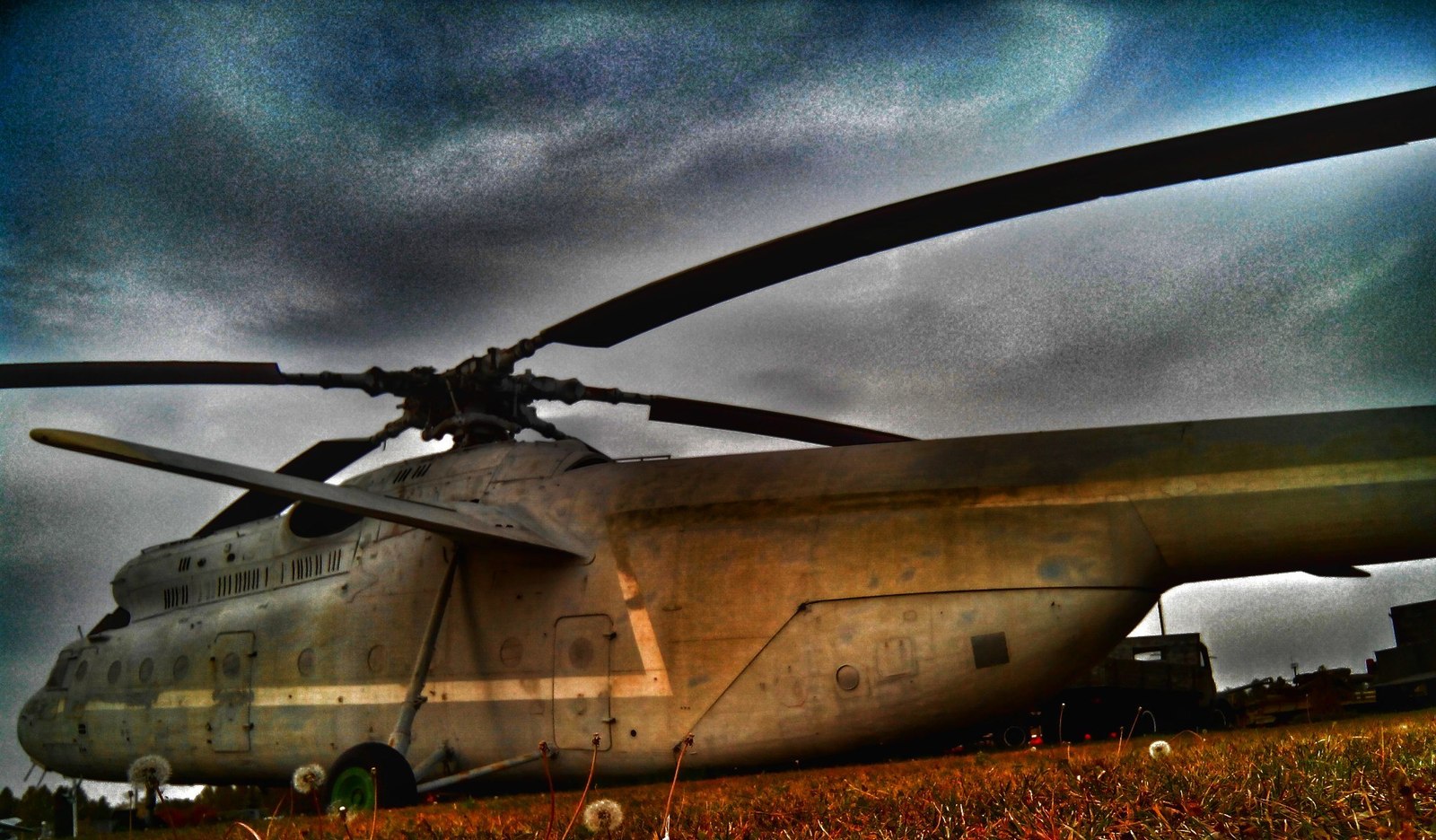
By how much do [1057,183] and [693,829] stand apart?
5.01m

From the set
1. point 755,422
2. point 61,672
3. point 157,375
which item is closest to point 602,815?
point 755,422

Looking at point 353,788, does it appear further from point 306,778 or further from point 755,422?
point 755,422

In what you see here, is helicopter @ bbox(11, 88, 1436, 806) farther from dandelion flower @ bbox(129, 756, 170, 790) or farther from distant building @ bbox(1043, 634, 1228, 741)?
distant building @ bbox(1043, 634, 1228, 741)

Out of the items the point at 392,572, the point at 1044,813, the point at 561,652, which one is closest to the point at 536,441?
the point at 392,572

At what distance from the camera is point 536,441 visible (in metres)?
10.3

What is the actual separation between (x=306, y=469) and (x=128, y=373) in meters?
2.35

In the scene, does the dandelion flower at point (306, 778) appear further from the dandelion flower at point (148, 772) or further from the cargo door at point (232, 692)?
the cargo door at point (232, 692)

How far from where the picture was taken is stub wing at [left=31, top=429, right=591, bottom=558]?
7.10 metres

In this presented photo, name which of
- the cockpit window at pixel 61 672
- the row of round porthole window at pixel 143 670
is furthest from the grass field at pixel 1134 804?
the cockpit window at pixel 61 672

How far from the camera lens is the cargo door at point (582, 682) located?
8.23 metres

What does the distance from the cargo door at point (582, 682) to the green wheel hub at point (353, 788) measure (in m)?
1.52

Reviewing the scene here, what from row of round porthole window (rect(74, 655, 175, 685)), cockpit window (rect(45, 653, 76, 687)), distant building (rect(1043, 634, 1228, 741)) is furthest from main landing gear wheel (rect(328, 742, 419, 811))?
distant building (rect(1043, 634, 1228, 741))

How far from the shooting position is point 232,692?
1035 cm

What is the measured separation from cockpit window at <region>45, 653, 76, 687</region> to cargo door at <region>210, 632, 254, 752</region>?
3067mm
